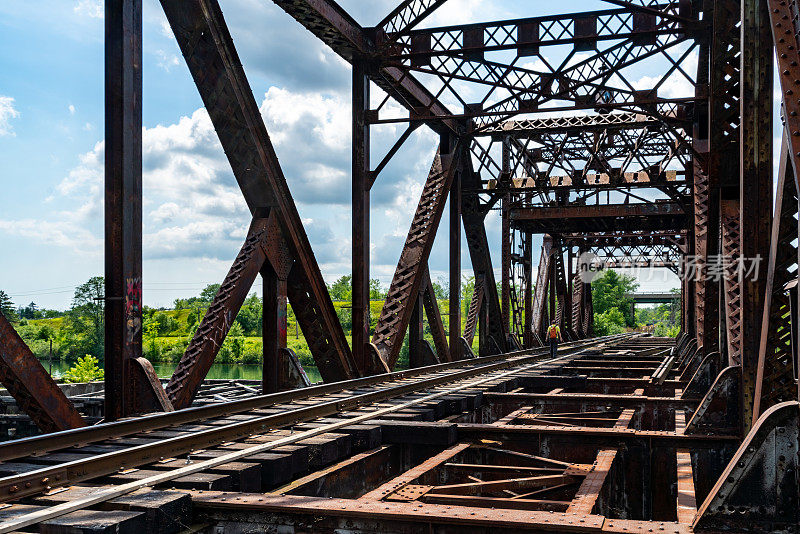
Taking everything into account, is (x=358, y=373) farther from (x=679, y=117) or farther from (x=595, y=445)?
(x=679, y=117)

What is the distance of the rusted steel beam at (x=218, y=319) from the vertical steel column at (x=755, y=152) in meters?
5.33

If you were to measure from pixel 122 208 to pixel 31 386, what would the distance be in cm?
219

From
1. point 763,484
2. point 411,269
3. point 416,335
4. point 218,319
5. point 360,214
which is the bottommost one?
point 763,484

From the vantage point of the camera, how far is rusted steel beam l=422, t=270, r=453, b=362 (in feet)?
56.9

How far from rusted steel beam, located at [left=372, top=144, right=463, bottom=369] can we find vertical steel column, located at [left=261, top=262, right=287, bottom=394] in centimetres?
382

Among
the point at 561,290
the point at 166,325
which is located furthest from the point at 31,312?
the point at 561,290

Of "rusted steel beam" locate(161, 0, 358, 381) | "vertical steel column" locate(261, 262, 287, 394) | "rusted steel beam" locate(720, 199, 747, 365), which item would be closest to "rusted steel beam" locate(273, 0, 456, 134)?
"rusted steel beam" locate(161, 0, 358, 381)

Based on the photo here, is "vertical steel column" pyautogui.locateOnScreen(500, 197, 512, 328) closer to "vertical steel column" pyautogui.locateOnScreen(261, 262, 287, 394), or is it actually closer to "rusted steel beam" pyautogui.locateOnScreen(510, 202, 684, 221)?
"rusted steel beam" pyautogui.locateOnScreen(510, 202, 684, 221)

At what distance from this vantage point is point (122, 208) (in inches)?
337

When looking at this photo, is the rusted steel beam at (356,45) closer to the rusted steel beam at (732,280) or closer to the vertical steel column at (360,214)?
the vertical steel column at (360,214)

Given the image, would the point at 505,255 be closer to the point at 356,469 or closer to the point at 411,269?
the point at 411,269

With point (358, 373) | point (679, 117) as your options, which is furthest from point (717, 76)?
point (679, 117)

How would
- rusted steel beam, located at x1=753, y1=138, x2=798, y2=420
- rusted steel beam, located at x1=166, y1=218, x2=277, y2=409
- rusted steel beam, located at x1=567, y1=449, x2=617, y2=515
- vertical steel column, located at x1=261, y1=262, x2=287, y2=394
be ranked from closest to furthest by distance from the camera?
rusted steel beam, located at x1=567, y1=449, x2=617, y2=515, rusted steel beam, located at x1=753, y1=138, x2=798, y2=420, rusted steel beam, located at x1=166, y1=218, x2=277, y2=409, vertical steel column, located at x1=261, y1=262, x2=287, y2=394

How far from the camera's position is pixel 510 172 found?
2402 cm
